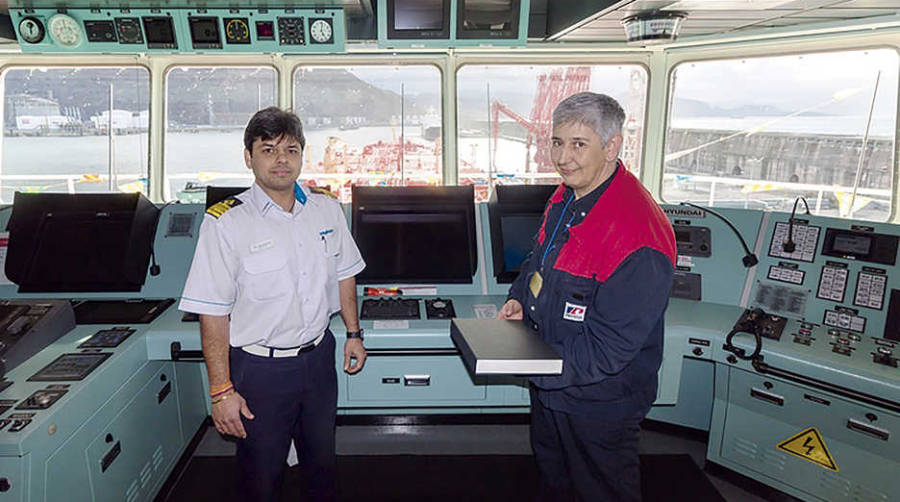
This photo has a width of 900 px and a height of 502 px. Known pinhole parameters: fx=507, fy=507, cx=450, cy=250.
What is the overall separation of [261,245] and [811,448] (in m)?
2.36

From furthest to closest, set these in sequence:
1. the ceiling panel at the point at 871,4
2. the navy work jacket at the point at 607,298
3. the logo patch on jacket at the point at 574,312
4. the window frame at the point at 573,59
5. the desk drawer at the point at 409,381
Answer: the window frame at the point at 573,59 → the desk drawer at the point at 409,381 → the ceiling panel at the point at 871,4 → the logo patch on jacket at the point at 574,312 → the navy work jacket at the point at 607,298

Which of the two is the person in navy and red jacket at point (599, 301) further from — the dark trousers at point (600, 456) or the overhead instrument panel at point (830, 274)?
the overhead instrument panel at point (830, 274)

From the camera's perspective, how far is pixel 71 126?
4.18 meters

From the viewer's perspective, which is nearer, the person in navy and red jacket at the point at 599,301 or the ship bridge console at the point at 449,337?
the person in navy and red jacket at the point at 599,301

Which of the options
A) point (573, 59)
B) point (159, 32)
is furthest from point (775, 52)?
point (159, 32)

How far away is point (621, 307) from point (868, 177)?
2951 mm

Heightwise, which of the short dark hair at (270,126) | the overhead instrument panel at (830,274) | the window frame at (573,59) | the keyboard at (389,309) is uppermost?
the window frame at (573,59)

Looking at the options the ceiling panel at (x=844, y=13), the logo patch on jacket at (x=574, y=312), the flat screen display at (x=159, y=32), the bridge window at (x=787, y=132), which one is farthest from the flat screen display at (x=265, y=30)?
the bridge window at (x=787, y=132)

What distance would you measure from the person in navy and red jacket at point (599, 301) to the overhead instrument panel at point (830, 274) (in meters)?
Result: 1.29

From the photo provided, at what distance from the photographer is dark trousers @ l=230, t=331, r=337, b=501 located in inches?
65.7

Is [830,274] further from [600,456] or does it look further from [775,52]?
[775,52]

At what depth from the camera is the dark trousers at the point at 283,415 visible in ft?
5.48

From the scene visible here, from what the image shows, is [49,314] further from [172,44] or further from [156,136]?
[156,136]

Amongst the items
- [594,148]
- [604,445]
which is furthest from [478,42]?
[604,445]
